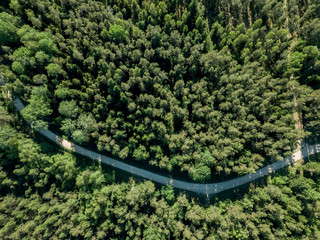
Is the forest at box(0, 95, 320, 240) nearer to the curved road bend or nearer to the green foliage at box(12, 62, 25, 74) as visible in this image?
the curved road bend

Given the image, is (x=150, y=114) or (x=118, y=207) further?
(x=118, y=207)

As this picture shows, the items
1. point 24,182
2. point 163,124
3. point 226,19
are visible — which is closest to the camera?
point 163,124

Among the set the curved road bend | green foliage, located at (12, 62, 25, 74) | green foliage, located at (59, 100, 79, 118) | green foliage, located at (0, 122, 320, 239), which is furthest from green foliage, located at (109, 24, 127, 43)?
green foliage, located at (0, 122, 320, 239)

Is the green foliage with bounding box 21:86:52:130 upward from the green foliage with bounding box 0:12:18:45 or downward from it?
downward

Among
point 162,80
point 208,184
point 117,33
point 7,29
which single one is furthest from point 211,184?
point 7,29

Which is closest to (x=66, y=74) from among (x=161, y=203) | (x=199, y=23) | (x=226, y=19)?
(x=199, y=23)

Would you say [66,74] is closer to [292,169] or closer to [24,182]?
[24,182]

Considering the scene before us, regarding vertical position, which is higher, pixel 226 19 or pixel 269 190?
pixel 226 19

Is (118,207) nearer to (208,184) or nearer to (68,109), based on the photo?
(208,184)

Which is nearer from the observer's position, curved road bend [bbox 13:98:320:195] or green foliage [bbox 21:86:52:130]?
green foliage [bbox 21:86:52:130]
